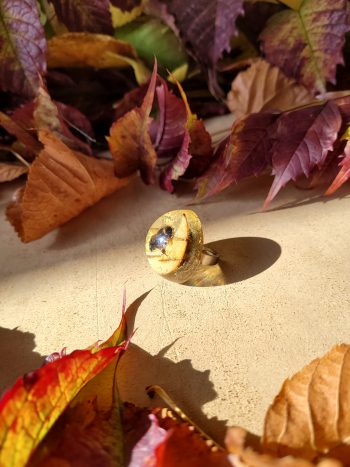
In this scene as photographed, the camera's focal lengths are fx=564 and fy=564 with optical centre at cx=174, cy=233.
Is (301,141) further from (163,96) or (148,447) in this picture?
(148,447)

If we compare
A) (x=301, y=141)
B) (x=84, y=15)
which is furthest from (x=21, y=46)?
(x=301, y=141)

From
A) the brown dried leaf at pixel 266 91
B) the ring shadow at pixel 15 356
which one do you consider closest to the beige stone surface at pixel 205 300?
the ring shadow at pixel 15 356

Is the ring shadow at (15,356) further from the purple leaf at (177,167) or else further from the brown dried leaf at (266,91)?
the brown dried leaf at (266,91)

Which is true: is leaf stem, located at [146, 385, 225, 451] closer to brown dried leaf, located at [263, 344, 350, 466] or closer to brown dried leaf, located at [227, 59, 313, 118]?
brown dried leaf, located at [263, 344, 350, 466]

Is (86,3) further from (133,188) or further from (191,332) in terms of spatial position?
(191,332)

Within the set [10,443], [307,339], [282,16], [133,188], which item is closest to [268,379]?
[307,339]

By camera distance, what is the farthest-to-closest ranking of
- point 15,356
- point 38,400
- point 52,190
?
1. point 52,190
2. point 15,356
3. point 38,400
